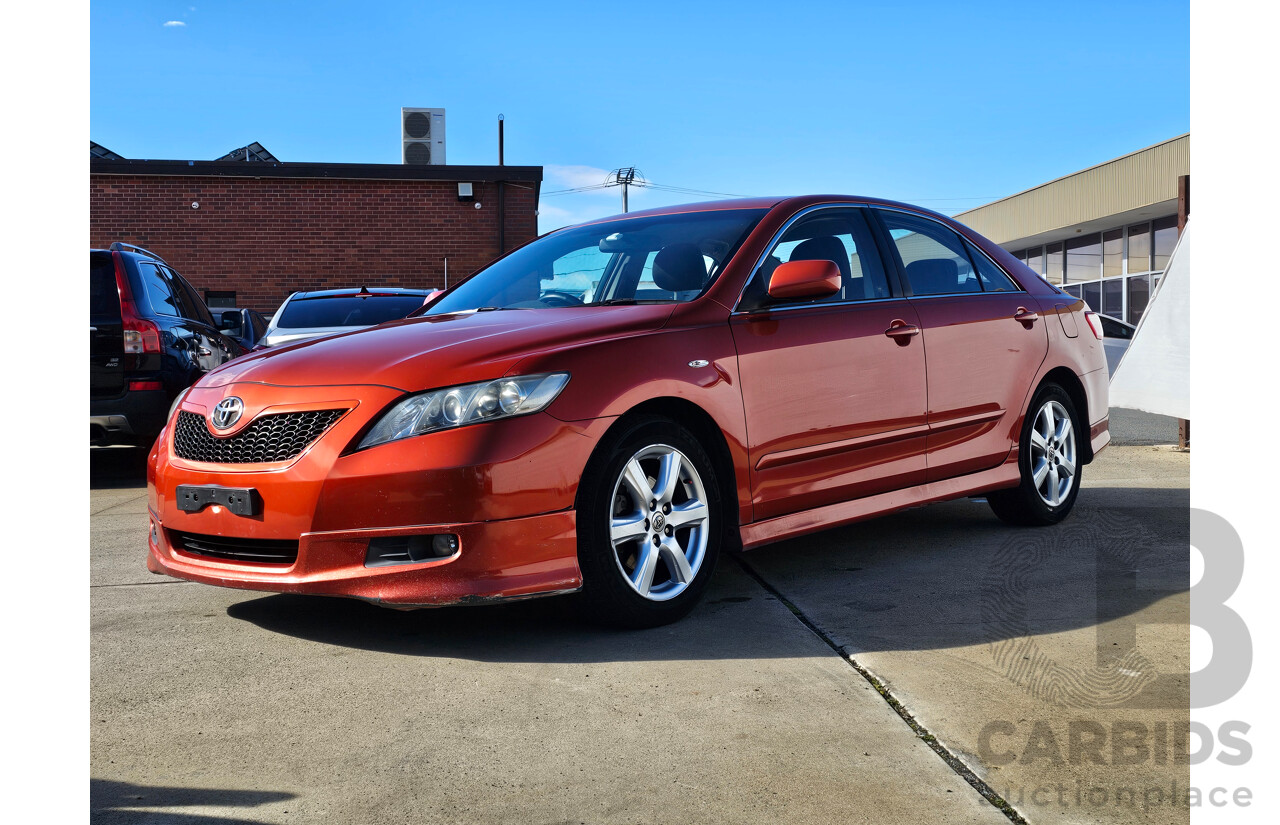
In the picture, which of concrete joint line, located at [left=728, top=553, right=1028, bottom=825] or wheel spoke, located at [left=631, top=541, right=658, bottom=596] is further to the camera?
wheel spoke, located at [left=631, top=541, right=658, bottom=596]

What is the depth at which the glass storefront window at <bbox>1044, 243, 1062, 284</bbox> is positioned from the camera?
35.1m

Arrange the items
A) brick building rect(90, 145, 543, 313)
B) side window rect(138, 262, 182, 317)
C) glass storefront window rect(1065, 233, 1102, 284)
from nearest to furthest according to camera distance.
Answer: side window rect(138, 262, 182, 317) < brick building rect(90, 145, 543, 313) < glass storefront window rect(1065, 233, 1102, 284)

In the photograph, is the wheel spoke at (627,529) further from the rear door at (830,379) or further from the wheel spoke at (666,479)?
the rear door at (830,379)

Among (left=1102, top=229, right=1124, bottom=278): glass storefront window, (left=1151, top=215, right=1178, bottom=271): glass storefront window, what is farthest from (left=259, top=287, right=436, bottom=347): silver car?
(left=1102, top=229, right=1124, bottom=278): glass storefront window

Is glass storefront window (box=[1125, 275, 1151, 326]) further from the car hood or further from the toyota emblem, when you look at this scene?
the toyota emblem

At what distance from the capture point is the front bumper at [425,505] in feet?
11.7

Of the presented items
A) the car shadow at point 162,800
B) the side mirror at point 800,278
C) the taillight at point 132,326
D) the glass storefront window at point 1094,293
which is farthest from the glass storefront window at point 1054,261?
the car shadow at point 162,800

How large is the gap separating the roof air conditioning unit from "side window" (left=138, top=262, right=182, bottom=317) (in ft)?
43.1

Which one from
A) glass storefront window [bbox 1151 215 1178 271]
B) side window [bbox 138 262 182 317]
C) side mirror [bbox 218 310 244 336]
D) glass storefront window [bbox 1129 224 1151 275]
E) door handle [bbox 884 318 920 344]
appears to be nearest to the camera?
door handle [bbox 884 318 920 344]

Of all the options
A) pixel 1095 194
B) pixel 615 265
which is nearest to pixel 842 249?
pixel 615 265

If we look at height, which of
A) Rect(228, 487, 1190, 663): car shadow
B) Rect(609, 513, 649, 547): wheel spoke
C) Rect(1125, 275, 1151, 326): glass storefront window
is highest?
Rect(1125, 275, 1151, 326): glass storefront window

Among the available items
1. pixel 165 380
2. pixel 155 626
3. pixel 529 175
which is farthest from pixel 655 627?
pixel 529 175

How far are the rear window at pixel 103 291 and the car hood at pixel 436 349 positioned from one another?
13.4ft

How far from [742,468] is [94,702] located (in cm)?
232
